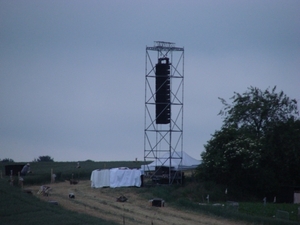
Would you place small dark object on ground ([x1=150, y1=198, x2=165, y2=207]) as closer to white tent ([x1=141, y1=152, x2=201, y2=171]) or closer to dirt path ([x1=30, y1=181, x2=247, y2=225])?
dirt path ([x1=30, y1=181, x2=247, y2=225])

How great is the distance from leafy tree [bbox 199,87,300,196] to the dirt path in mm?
7361

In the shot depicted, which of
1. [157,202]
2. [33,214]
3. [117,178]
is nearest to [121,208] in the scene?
[157,202]

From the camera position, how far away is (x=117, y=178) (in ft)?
157

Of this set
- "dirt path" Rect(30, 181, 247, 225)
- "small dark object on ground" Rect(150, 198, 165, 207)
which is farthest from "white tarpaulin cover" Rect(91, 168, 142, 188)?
"small dark object on ground" Rect(150, 198, 165, 207)

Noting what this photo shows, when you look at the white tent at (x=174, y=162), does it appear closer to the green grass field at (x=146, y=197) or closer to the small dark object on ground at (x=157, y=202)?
the green grass field at (x=146, y=197)

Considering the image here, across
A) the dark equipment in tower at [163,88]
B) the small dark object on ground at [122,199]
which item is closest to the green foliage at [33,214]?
the small dark object on ground at [122,199]

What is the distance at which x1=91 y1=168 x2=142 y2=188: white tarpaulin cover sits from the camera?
155ft

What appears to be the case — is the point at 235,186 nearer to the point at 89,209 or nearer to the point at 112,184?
the point at 112,184

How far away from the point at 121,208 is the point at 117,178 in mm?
11544

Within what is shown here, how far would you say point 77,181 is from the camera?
53.5 m

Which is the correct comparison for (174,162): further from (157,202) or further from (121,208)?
(121,208)

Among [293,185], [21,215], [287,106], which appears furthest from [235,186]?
[21,215]

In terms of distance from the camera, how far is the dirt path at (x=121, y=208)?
31.5 m

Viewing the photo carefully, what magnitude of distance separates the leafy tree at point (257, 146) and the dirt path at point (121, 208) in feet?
24.2
